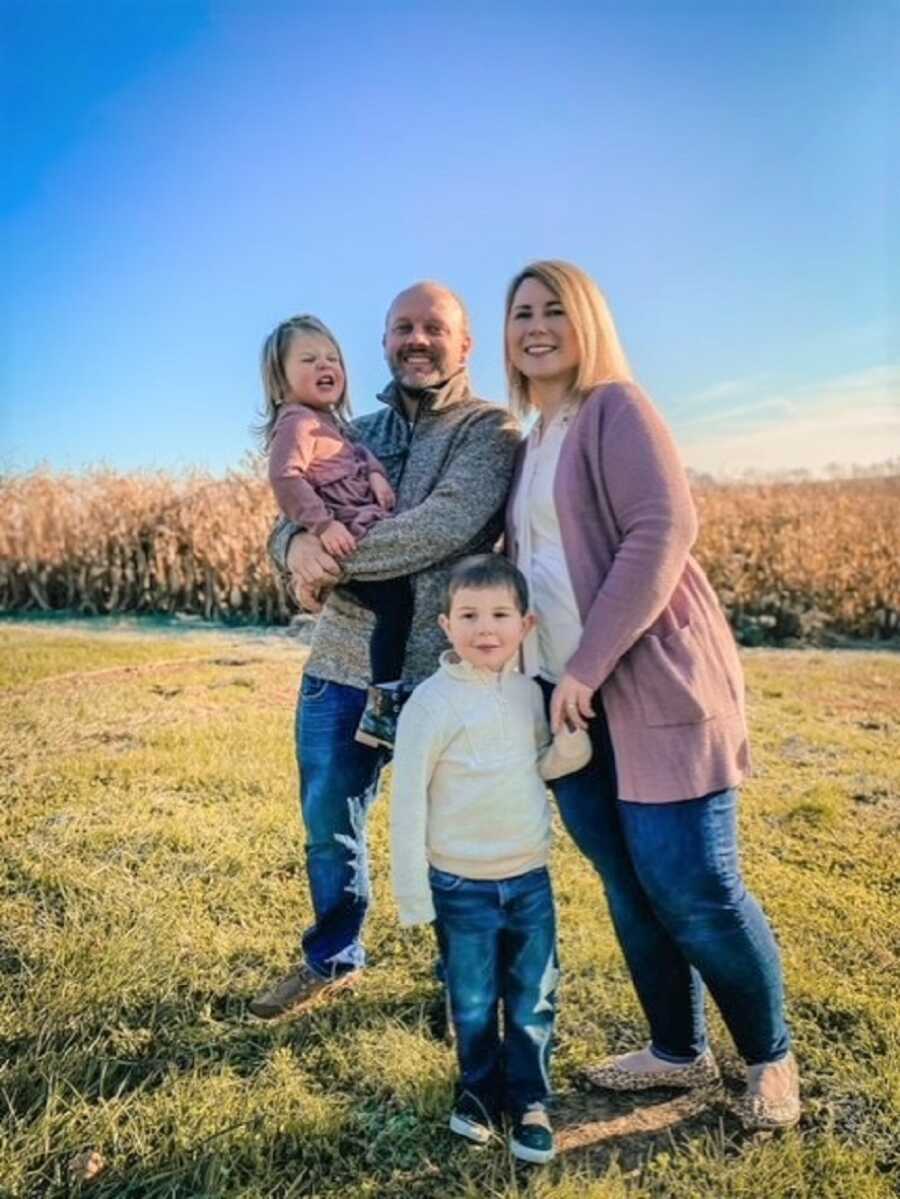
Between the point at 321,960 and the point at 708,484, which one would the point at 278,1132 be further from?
A: the point at 708,484

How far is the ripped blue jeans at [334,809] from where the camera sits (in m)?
2.29

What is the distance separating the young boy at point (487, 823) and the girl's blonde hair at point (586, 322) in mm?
375

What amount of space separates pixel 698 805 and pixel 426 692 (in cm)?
51

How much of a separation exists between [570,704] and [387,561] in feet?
1.71

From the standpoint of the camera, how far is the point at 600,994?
2479 mm

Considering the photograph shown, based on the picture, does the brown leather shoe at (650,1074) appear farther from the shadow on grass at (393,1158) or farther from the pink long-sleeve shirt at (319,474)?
the pink long-sleeve shirt at (319,474)

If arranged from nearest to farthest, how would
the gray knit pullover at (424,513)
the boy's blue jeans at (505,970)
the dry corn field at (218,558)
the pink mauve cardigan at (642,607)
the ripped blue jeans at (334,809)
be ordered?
the pink mauve cardigan at (642,607) < the boy's blue jeans at (505,970) < the gray knit pullover at (424,513) < the ripped blue jeans at (334,809) < the dry corn field at (218,558)

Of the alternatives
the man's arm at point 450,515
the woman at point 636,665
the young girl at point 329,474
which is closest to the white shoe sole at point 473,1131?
the woman at point 636,665

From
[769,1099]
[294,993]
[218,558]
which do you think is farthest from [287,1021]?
[218,558]

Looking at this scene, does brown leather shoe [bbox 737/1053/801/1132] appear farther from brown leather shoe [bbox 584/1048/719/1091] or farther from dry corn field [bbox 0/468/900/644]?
dry corn field [bbox 0/468/900/644]

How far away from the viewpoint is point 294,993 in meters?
2.41

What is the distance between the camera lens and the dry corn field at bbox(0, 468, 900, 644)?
620 cm

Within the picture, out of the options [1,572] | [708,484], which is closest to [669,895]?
[1,572]

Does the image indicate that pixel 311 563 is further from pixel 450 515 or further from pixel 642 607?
pixel 642 607
